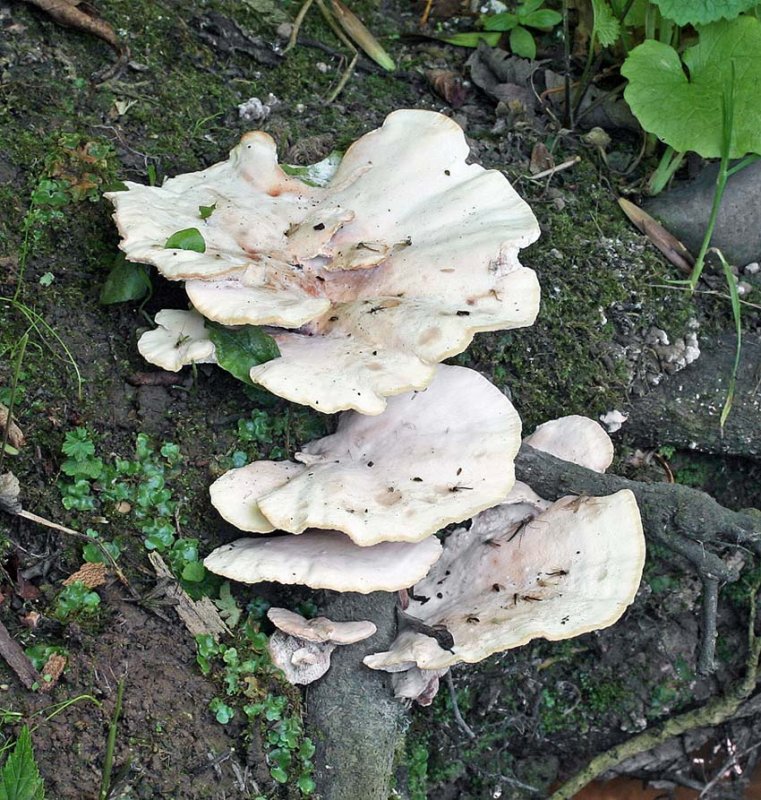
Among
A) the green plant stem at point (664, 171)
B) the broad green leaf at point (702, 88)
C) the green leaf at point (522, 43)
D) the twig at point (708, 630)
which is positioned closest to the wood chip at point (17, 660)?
the twig at point (708, 630)

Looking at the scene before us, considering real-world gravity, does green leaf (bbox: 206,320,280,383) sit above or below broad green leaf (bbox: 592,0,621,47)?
below

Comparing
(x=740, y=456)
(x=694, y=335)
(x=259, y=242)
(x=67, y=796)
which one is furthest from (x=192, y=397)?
(x=740, y=456)

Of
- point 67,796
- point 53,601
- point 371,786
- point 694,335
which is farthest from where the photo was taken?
point 694,335

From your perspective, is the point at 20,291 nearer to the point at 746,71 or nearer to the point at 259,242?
the point at 259,242

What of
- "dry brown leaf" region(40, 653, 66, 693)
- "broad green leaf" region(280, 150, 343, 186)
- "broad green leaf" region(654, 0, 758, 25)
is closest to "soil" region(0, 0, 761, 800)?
"dry brown leaf" region(40, 653, 66, 693)

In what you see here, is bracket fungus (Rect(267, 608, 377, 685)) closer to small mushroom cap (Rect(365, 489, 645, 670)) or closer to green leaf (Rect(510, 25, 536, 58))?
small mushroom cap (Rect(365, 489, 645, 670))

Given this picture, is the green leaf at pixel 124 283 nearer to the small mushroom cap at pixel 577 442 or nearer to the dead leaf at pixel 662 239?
the small mushroom cap at pixel 577 442
